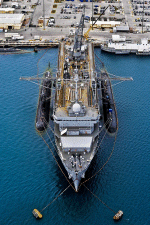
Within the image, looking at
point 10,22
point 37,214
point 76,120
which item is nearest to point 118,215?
point 37,214

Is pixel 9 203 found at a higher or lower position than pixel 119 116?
lower

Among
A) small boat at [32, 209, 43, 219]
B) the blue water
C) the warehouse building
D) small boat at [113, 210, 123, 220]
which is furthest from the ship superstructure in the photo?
the warehouse building

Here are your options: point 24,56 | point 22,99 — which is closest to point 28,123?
point 22,99

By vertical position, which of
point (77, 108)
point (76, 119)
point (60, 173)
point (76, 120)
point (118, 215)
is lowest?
point (118, 215)

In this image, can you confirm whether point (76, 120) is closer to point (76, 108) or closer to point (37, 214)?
point (76, 108)

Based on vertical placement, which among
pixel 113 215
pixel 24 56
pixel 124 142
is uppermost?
pixel 24 56

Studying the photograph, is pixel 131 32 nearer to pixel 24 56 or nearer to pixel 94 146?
pixel 24 56
